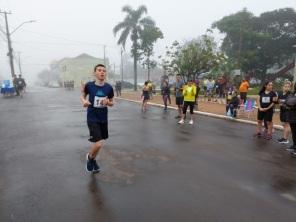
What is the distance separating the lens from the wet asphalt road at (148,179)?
4.57 metres

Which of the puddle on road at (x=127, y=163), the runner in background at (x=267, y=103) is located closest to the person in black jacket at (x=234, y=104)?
the runner in background at (x=267, y=103)

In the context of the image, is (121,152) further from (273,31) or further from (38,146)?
(273,31)

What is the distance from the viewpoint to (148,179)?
19.4ft

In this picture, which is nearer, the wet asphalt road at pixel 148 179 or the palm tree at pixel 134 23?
the wet asphalt road at pixel 148 179

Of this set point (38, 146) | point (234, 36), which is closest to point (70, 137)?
point (38, 146)

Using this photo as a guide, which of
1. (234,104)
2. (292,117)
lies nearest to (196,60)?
(234,104)

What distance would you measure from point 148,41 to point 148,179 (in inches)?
1375

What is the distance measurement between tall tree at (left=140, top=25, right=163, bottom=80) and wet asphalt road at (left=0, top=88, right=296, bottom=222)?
2924 cm

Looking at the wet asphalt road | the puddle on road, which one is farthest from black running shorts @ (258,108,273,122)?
the puddle on road

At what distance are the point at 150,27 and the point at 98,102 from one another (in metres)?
35.6

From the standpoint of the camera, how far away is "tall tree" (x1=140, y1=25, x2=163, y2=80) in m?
38.3

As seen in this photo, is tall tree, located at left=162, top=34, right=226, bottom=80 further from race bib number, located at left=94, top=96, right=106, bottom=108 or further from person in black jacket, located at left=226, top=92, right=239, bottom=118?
race bib number, located at left=94, top=96, right=106, bottom=108

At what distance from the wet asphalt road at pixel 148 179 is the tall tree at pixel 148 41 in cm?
2924

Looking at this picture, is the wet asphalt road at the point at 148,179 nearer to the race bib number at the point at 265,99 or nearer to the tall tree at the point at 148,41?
the race bib number at the point at 265,99
